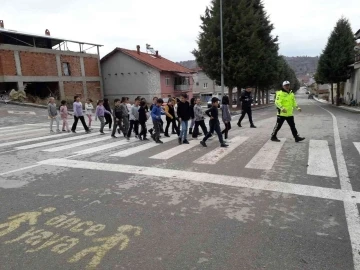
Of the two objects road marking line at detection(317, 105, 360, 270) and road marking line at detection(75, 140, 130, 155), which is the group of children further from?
road marking line at detection(317, 105, 360, 270)

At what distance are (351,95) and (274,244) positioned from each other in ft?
125

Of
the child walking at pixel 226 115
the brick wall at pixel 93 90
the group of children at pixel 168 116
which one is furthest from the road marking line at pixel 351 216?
the brick wall at pixel 93 90

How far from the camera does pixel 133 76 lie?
42406mm

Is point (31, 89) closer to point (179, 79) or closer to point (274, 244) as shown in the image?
point (179, 79)

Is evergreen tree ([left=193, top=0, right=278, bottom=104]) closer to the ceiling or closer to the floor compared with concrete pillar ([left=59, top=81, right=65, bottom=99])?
closer to the ceiling

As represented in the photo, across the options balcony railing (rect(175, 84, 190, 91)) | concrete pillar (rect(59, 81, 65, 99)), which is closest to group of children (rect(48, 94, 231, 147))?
concrete pillar (rect(59, 81, 65, 99))

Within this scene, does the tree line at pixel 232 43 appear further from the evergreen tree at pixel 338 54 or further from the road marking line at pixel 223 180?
the road marking line at pixel 223 180

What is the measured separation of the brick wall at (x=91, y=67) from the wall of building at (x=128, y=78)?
9.98 ft

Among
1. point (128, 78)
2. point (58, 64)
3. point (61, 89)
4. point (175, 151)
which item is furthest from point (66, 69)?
point (175, 151)

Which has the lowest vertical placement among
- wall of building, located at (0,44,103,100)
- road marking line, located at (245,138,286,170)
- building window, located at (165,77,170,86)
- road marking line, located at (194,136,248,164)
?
road marking line, located at (245,138,286,170)

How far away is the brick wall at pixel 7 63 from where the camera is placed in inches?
1163

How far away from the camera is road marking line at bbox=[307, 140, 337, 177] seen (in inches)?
228

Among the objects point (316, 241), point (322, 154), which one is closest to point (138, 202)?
point (316, 241)

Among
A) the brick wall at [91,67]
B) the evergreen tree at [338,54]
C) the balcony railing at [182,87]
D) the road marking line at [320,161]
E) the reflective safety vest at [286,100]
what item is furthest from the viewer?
the balcony railing at [182,87]
